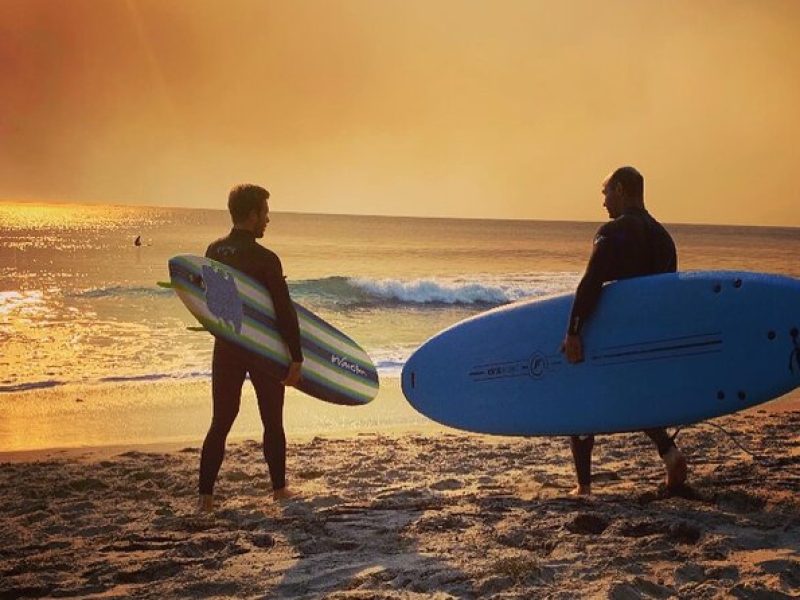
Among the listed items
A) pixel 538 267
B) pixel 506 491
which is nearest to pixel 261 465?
pixel 506 491

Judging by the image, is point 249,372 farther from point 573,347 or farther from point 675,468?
point 675,468

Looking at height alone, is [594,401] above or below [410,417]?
above

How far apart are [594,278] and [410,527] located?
1445 mm

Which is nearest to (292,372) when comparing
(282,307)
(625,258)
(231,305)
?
(282,307)

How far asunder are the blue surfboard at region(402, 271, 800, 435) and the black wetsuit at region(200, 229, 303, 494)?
4.00 feet

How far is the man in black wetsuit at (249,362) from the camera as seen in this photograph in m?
3.86

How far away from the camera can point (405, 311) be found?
17.8m

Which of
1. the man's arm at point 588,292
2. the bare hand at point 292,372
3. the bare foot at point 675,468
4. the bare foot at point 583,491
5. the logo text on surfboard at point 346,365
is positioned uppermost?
the man's arm at point 588,292

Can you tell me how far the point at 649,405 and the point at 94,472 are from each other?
10.6 feet

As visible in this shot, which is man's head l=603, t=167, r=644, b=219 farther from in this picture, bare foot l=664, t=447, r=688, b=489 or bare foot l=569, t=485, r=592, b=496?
bare foot l=569, t=485, r=592, b=496

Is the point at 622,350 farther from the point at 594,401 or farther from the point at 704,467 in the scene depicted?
the point at 704,467

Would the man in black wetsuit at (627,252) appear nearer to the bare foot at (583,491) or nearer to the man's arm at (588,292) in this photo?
the man's arm at (588,292)

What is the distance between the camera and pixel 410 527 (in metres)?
3.44

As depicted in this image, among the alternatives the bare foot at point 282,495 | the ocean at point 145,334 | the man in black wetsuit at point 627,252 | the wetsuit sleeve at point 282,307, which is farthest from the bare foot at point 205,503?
the ocean at point 145,334
